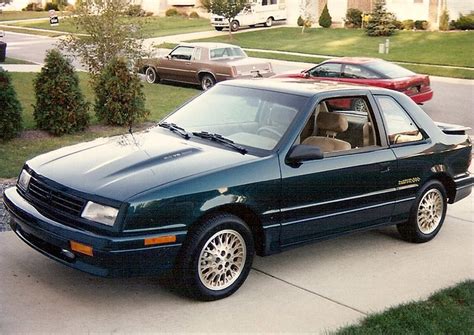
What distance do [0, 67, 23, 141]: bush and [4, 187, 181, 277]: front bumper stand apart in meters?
5.75

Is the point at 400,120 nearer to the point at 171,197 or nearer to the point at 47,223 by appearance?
the point at 171,197

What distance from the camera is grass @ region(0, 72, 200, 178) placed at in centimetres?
954

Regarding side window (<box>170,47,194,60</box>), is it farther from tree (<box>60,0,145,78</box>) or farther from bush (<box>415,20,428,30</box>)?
bush (<box>415,20,428,30</box>)

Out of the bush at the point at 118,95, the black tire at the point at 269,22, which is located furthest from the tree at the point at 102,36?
the black tire at the point at 269,22

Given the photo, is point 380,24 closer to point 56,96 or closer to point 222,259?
point 56,96

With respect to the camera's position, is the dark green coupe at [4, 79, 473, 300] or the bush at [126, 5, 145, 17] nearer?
the dark green coupe at [4, 79, 473, 300]

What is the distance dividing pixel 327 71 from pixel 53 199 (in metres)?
12.8

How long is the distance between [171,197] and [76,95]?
7.07 m

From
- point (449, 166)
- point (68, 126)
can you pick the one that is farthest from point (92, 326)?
point (68, 126)

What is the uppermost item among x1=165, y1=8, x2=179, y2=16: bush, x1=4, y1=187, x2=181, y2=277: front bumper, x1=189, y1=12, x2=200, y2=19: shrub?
x1=165, y1=8, x2=179, y2=16: bush

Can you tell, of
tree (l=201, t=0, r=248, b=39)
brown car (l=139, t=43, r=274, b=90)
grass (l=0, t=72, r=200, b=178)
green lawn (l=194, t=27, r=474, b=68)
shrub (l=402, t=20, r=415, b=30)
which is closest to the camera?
grass (l=0, t=72, r=200, b=178)

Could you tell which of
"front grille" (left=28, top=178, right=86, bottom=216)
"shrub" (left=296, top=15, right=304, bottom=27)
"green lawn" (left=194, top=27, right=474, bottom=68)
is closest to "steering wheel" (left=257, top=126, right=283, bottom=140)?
"front grille" (left=28, top=178, right=86, bottom=216)

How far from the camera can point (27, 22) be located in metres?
51.5

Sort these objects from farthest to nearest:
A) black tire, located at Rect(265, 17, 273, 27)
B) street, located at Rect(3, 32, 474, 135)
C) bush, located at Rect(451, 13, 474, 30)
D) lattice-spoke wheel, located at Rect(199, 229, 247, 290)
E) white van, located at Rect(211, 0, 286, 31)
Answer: black tire, located at Rect(265, 17, 273, 27), white van, located at Rect(211, 0, 286, 31), bush, located at Rect(451, 13, 474, 30), street, located at Rect(3, 32, 474, 135), lattice-spoke wheel, located at Rect(199, 229, 247, 290)
